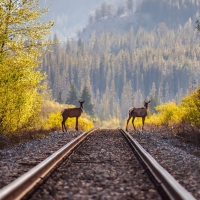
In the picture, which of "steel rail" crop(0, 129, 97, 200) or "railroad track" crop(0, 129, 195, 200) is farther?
"railroad track" crop(0, 129, 195, 200)

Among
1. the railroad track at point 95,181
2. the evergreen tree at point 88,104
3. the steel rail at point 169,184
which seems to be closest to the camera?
the steel rail at point 169,184

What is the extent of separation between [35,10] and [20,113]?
4.32m

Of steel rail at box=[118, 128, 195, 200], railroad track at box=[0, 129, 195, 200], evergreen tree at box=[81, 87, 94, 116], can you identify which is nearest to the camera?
steel rail at box=[118, 128, 195, 200]

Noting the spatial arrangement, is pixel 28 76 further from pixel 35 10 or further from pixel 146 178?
pixel 146 178

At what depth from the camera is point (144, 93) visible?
A: 188m

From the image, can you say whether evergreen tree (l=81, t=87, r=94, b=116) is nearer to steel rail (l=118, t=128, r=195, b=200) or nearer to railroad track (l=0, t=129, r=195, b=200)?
railroad track (l=0, t=129, r=195, b=200)

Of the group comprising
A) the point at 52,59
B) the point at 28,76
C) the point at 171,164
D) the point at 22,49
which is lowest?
the point at 171,164

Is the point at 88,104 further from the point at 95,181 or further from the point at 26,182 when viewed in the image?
the point at 26,182

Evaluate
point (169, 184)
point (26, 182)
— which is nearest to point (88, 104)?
point (26, 182)

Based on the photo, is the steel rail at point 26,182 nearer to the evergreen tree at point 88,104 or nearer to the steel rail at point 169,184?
the steel rail at point 169,184

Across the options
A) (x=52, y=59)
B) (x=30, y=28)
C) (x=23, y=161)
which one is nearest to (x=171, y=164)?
(x=23, y=161)

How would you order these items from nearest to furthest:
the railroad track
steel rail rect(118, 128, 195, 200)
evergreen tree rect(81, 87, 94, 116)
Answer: steel rail rect(118, 128, 195, 200), the railroad track, evergreen tree rect(81, 87, 94, 116)

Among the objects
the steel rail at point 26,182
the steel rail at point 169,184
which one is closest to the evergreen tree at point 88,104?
the steel rail at point 26,182

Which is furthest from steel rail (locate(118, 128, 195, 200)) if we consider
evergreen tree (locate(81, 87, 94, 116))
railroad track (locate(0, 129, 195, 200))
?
evergreen tree (locate(81, 87, 94, 116))
